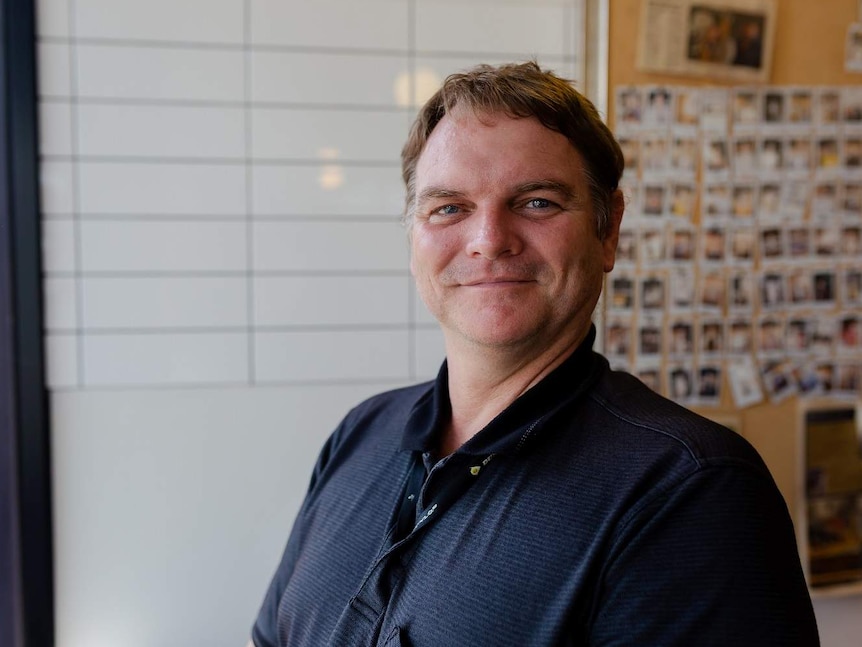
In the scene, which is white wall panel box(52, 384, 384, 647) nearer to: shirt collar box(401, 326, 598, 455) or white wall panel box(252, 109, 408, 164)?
white wall panel box(252, 109, 408, 164)

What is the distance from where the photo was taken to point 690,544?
A: 662mm

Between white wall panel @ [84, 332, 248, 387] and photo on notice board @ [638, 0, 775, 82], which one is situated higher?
photo on notice board @ [638, 0, 775, 82]

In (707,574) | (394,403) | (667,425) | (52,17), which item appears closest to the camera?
(707,574)

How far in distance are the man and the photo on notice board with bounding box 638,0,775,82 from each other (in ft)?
3.20

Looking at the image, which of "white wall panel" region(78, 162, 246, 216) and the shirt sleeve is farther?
"white wall panel" region(78, 162, 246, 216)

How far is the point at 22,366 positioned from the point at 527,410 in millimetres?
1305

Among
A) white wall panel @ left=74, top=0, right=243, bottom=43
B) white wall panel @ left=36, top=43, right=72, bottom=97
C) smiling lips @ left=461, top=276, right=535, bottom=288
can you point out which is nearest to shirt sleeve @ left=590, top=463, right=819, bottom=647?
smiling lips @ left=461, top=276, right=535, bottom=288

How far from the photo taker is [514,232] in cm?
84

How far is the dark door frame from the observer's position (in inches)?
62.4

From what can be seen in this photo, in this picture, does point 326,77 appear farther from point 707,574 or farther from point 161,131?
point 707,574

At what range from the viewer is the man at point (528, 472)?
2.18 ft

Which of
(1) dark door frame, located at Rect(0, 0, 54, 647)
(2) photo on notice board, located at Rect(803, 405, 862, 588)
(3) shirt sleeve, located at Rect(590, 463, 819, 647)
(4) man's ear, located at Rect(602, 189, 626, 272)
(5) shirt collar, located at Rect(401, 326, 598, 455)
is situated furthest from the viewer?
(2) photo on notice board, located at Rect(803, 405, 862, 588)

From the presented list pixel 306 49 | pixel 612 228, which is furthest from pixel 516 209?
pixel 306 49

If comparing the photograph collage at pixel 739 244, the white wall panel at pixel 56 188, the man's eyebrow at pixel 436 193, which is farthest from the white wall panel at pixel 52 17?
the photograph collage at pixel 739 244
